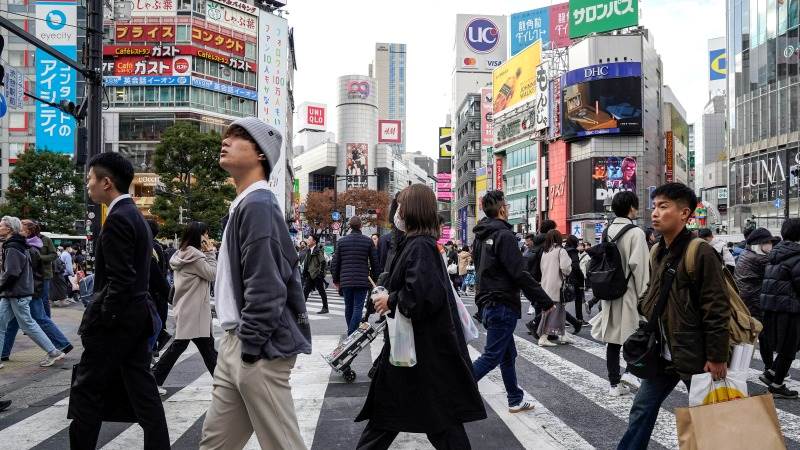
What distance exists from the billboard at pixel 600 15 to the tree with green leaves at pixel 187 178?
1494 inches

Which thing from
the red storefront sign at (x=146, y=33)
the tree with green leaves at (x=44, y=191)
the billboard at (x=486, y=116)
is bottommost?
the tree with green leaves at (x=44, y=191)

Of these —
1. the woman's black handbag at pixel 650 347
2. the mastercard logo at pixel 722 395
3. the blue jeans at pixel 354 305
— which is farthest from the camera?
the blue jeans at pixel 354 305

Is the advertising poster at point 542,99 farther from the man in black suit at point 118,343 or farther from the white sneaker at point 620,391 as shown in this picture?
the man in black suit at point 118,343

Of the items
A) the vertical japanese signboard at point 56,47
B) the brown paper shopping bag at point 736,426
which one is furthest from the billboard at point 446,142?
the brown paper shopping bag at point 736,426

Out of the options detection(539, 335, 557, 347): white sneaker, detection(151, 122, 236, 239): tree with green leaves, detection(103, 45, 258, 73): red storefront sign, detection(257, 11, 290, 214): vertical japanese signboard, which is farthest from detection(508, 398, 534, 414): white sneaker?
detection(257, 11, 290, 214): vertical japanese signboard

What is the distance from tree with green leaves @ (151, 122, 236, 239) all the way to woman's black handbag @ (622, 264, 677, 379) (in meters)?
31.4

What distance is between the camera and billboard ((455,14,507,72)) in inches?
4345

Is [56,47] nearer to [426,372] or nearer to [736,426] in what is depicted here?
[426,372]

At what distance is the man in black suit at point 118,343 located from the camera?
342cm

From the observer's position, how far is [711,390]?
2990mm

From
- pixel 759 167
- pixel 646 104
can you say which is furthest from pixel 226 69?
pixel 759 167

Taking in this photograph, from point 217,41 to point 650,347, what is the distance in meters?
60.6

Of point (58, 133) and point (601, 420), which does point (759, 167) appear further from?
point (601, 420)

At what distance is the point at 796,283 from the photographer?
600cm
